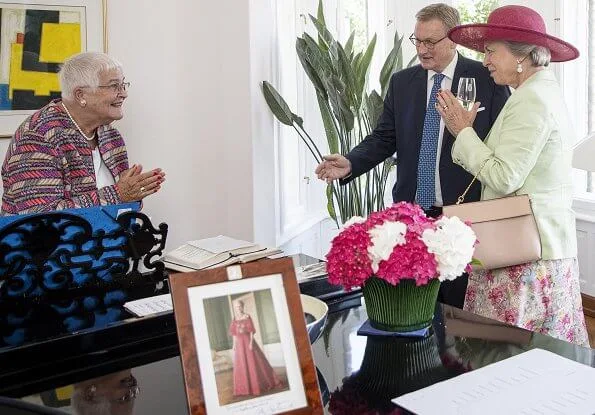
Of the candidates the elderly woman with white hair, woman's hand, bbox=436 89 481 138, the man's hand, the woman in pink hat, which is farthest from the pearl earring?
the elderly woman with white hair

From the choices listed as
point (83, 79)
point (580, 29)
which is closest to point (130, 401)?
point (83, 79)

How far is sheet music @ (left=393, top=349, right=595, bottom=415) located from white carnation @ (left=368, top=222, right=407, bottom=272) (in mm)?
274

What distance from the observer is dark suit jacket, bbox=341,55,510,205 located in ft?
9.27

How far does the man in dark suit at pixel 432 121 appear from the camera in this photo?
282 cm

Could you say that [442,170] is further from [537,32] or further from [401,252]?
[401,252]

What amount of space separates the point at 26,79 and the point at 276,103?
1.26 m

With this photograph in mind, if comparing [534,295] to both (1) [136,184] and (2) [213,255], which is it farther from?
(1) [136,184]

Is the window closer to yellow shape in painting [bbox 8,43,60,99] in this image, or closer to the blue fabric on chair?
yellow shape in painting [bbox 8,43,60,99]

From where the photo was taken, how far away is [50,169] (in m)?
2.69

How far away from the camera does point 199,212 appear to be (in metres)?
3.88

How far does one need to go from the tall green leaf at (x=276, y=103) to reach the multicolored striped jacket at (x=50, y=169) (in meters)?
1.11

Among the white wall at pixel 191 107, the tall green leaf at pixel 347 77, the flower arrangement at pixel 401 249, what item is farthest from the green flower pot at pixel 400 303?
the tall green leaf at pixel 347 77

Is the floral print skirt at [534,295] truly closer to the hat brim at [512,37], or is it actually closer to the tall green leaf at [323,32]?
the hat brim at [512,37]

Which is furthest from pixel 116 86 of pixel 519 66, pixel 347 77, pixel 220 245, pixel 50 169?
pixel 519 66
